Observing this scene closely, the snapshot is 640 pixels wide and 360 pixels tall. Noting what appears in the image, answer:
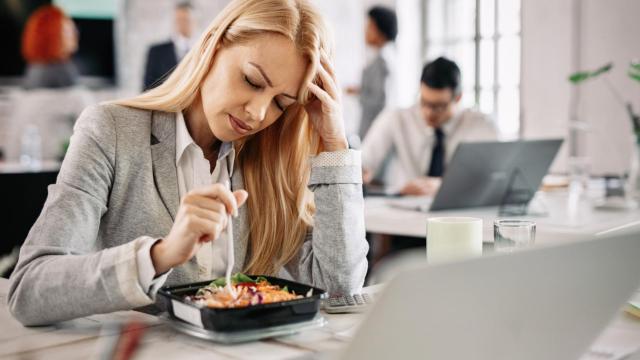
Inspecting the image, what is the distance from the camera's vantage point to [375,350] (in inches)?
27.9

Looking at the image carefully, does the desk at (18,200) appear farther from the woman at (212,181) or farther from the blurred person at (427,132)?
the woman at (212,181)

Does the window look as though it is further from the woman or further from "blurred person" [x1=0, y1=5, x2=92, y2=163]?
the woman

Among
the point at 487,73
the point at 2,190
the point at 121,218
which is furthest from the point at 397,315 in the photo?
the point at 487,73

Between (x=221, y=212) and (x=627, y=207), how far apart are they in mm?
2063

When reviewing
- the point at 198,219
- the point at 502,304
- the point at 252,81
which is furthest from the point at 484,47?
the point at 502,304

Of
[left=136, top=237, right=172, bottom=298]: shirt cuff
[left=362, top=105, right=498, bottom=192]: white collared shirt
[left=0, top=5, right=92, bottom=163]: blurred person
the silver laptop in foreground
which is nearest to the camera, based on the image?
the silver laptop in foreground

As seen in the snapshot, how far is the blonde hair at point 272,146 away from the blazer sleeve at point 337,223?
0.09m

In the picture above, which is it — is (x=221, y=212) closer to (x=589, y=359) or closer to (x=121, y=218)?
(x=121, y=218)

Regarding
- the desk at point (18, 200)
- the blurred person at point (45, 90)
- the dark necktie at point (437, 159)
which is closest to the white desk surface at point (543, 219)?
the dark necktie at point (437, 159)

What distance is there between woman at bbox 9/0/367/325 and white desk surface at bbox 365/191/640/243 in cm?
75

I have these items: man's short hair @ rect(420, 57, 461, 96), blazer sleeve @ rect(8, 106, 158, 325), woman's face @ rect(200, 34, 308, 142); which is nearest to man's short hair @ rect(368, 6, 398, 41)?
man's short hair @ rect(420, 57, 461, 96)

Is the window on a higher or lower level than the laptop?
higher

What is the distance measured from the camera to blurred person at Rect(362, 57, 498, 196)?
345cm

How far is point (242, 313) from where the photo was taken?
101 cm
